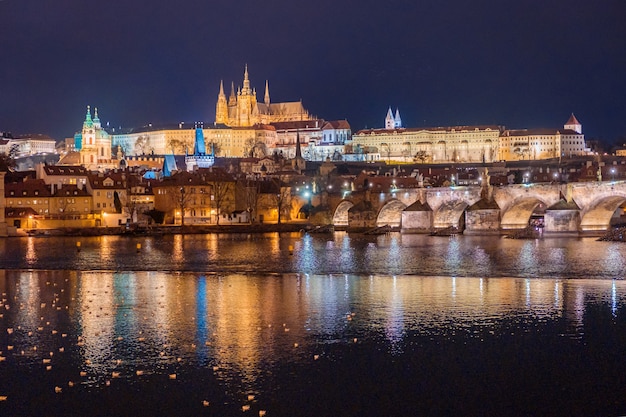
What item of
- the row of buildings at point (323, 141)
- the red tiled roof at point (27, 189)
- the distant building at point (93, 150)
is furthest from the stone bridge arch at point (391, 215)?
the row of buildings at point (323, 141)

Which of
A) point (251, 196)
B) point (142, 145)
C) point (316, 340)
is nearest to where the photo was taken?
point (316, 340)

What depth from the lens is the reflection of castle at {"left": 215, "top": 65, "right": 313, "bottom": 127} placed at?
13625 centimetres

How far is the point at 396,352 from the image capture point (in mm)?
12953

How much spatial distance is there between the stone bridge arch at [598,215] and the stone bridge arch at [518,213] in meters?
2.95

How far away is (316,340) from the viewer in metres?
13.8

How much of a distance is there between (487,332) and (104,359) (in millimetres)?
6062

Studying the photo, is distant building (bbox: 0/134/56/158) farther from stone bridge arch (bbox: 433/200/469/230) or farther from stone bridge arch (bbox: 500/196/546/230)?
stone bridge arch (bbox: 500/196/546/230)

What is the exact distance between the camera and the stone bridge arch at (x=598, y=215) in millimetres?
36750

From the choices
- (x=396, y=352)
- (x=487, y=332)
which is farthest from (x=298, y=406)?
(x=487, y=332)

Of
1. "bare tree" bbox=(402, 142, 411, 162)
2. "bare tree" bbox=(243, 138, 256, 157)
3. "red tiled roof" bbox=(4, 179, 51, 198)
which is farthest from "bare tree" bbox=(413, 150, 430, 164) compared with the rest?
"red tiled roof" bbox=(4, 179, 51, 198)

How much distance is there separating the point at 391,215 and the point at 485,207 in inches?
309

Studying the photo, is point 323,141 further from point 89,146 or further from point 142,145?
point 89,146

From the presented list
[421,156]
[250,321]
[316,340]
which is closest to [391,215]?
[250,321]

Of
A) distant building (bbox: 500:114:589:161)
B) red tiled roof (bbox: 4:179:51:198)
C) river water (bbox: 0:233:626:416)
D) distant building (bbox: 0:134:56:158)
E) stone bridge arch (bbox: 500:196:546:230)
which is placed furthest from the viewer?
distant building (bbox: 0:134:56:158)
